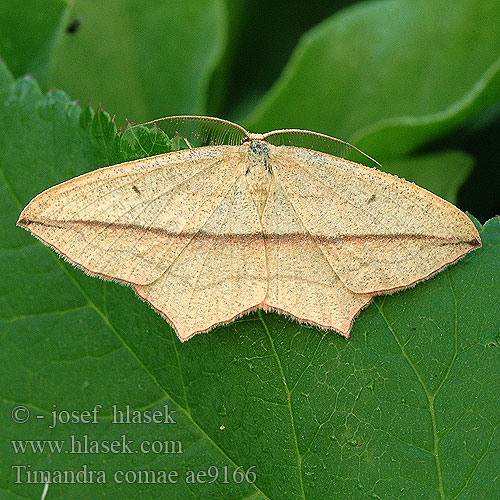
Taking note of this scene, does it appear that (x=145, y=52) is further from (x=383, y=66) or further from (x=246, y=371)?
(x=246, y=371)

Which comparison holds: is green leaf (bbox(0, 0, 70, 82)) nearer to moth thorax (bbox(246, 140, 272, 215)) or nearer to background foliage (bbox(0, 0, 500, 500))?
background foliage (bbox(0, 0, 500, 500))

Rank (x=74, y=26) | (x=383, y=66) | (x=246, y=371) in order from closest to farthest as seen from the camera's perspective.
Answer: (x=246, y=371) < (x=74, y=26) < (x=383, y=66)

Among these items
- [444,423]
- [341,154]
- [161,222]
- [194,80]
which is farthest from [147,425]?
[194,80]

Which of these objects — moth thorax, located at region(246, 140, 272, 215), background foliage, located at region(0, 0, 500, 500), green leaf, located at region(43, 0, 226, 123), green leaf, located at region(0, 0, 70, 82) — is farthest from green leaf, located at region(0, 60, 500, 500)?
green leaf, located at region(43, 0, 226, 123)

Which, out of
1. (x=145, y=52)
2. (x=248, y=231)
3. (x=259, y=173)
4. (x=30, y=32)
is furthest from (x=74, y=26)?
(x=248, y=231)

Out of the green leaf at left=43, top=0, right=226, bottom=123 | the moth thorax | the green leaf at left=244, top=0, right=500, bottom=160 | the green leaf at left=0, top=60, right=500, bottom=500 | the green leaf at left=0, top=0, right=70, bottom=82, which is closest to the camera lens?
the green leaf at left=0, top=60, right=500, bottom=500
